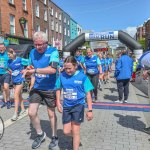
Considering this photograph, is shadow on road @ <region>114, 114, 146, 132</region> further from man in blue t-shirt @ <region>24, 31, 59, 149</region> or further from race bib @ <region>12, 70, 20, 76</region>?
race bib @ <region>12, 70, 20, 76</region>

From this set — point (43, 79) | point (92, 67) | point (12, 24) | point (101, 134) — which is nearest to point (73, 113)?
point (43, 79)

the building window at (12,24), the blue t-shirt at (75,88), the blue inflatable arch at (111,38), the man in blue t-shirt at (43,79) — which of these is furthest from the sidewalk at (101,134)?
the building window at (12,24)

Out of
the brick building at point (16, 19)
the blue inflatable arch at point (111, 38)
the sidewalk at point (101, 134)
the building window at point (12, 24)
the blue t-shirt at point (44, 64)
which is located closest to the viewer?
the blue t-shirt at point (44, 64)

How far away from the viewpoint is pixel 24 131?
5680 millimetres

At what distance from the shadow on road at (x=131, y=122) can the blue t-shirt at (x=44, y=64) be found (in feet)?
7.50

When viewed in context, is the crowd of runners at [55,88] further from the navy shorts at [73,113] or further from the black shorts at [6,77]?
the black shorts at [6,77]

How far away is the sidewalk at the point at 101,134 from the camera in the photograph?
4812mm

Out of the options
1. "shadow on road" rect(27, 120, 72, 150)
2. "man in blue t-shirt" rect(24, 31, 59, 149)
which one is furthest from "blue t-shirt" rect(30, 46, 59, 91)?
"shadow on road" rect(27, 120, 72, 150)

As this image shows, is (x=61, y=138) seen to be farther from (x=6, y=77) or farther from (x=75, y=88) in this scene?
(x=6, y=77)

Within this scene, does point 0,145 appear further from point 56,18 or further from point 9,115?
point 56,18

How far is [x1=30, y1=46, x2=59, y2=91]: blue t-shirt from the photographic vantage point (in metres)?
4.52

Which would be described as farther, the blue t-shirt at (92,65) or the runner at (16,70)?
the blue t-shirt at (92,65)

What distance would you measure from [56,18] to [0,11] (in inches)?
792

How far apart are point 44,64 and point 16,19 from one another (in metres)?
22.3
